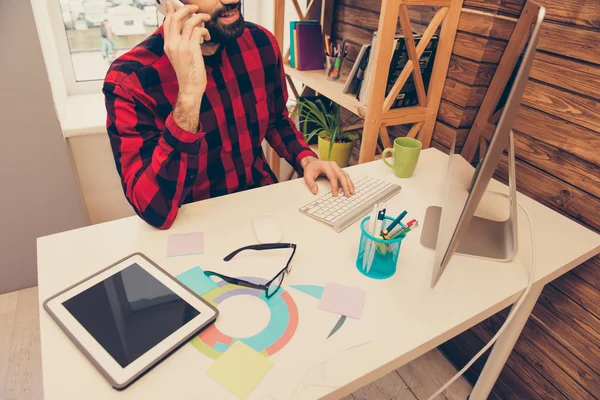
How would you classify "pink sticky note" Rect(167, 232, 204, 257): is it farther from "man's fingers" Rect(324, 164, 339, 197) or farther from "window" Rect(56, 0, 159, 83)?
"window" Rect(56, 0, 159, 83)

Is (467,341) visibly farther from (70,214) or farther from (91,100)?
(91,100)

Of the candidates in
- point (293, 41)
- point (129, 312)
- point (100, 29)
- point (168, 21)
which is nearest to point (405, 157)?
point (168, 21)

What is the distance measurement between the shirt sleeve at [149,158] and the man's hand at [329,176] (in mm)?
344

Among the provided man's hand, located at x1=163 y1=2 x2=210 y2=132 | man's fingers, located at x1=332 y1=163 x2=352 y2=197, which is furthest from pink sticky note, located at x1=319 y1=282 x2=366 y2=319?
man's hand, located at x1=163 y1=2 x2=210 y2=132

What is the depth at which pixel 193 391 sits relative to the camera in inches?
23.9

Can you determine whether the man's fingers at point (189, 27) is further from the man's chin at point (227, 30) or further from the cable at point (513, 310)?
the cable at point (513, 310)

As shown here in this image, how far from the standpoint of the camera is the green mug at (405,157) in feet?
3.95

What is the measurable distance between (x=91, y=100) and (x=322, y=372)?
202 centimetres

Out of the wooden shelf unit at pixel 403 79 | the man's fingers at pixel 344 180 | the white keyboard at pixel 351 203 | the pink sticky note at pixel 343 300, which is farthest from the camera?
the wooden shelf unit at pixel 403 79

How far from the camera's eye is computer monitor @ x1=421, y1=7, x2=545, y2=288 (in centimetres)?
60

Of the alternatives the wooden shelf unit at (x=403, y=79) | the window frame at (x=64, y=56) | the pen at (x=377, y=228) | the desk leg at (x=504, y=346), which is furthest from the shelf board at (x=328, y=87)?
the window frame at (x=64, y=56)

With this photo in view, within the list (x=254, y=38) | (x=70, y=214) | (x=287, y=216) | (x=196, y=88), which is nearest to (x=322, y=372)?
(x=287, y=216)

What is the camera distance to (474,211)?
0.67m

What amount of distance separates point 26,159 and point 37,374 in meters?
0.81
